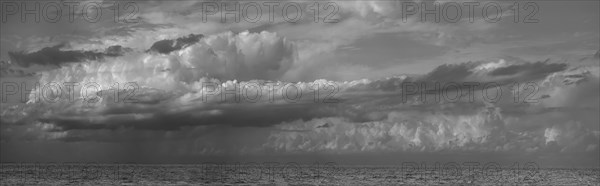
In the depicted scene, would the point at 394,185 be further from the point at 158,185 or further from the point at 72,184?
the point at 72,184

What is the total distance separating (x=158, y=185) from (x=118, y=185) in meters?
8.69

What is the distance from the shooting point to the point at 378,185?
157 meters

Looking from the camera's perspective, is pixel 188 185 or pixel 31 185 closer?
pixel 31 185

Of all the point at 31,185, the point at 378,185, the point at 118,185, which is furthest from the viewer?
the point at 378,185

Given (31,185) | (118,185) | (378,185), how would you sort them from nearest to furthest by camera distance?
(31,185) < (118,185) < (378,185)

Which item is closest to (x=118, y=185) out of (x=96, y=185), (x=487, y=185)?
(x=96, y=185)

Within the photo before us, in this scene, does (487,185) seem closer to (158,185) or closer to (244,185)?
(244,185)

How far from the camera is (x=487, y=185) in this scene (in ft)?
526

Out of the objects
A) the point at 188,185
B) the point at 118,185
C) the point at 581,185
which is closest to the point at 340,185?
the point at 188,185

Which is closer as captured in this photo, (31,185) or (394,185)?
(31,185)

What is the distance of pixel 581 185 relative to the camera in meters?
165

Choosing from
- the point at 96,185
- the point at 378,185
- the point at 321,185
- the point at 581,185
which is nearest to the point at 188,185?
the point at 96,185

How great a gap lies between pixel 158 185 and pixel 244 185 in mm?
20016

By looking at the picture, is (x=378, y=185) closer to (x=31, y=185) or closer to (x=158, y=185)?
(x=158, y=185)
